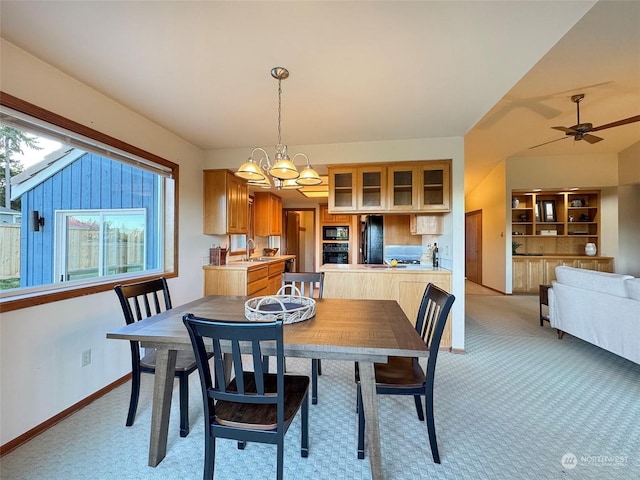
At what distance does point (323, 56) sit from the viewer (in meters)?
1.76

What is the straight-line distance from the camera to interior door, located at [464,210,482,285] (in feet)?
25.9

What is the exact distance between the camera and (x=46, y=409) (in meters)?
1.85

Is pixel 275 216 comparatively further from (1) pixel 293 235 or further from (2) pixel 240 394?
(2) pixel 240 394

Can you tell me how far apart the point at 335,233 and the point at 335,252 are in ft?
1.44

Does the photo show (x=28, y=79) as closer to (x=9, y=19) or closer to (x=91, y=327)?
(x=9, y=19)

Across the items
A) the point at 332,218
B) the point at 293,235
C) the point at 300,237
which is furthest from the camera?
the point at 300,237

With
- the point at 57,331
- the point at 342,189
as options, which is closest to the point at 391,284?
the point at 342,189

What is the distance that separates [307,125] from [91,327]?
8.25 feet

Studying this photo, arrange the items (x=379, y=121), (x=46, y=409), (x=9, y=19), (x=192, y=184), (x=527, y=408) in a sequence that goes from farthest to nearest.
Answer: (x=192, y=184)
(x=379, y=121)
(x=527, y=408)
(x=46, y=409)
(x=9, y=19)

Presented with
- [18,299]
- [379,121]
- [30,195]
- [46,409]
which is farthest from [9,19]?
[379,121]

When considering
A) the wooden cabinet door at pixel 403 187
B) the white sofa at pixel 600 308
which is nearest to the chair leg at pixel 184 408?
the wooden cabinet door at pixel 403 187

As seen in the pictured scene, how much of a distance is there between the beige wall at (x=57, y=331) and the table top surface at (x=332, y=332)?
0.61 meters

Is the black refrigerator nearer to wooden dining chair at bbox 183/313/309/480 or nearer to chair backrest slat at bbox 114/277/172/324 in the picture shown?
chair backrest slat at bbox 114/277/172/324

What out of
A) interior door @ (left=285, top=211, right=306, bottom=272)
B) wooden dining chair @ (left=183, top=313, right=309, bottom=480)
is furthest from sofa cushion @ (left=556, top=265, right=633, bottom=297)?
interior door @ (left=285, top=211, right=306, bottom=272)
